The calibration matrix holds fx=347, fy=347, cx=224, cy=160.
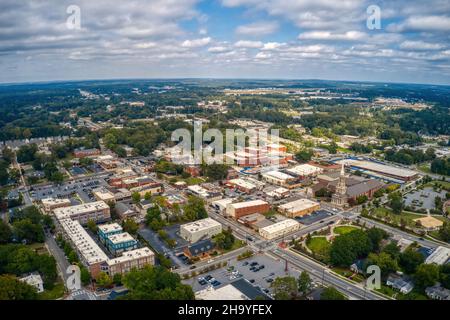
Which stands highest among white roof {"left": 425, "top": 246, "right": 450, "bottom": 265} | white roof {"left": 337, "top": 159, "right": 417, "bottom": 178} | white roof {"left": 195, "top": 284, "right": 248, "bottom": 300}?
white roof {"left": 337, "top": 159, "right": 417, "bottom": 178}

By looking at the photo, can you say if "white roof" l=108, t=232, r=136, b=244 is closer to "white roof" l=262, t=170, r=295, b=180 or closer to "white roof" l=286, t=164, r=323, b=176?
"white roof" l=262, t=170, r=295, b=180

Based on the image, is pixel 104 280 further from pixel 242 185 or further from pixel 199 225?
pixel 242 185

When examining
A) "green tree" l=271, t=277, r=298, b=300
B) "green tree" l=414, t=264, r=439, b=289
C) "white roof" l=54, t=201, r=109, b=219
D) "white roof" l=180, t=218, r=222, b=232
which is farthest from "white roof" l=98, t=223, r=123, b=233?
"green tree" l=414, t=264, r=439, b=289

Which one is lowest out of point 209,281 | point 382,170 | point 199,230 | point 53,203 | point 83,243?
point 209,281

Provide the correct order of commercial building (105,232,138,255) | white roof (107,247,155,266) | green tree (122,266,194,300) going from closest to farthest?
green tree (122,266,194,300)
white roof (107,247,155,266)
commercial building (105,232,138,255)

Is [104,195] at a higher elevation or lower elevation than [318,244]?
higher

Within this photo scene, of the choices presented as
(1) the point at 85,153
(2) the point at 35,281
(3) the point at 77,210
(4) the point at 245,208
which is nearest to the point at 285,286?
(4) the point at 245,208

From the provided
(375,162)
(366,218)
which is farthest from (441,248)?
(375,162)
